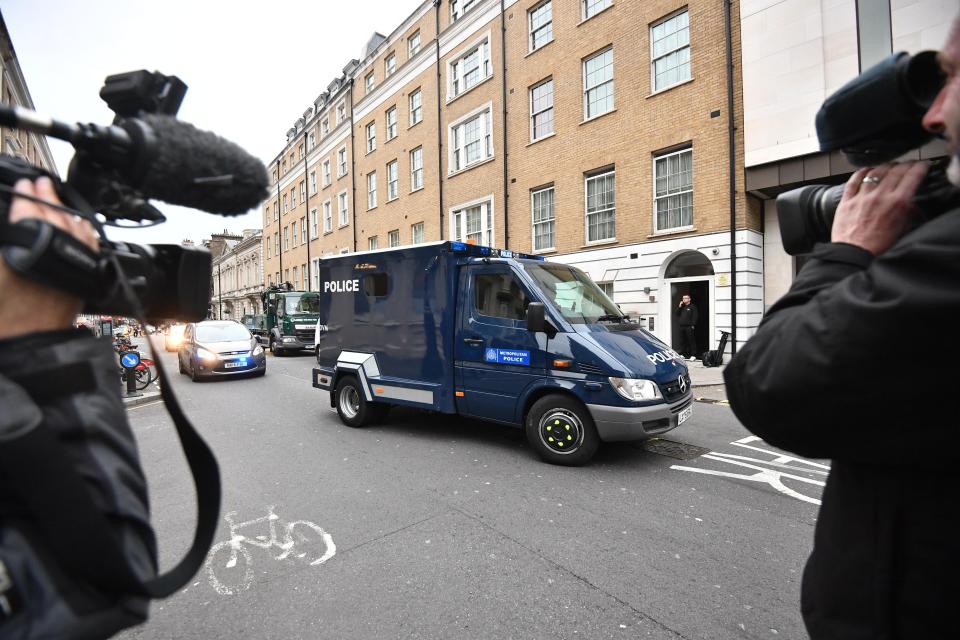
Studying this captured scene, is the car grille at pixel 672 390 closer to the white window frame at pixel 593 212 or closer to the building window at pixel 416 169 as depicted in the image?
the white window frame at pixel 593 212

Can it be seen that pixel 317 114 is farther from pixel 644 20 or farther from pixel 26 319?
pixel 26 319

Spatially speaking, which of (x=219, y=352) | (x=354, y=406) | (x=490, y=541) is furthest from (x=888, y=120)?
(x=219, y=352)

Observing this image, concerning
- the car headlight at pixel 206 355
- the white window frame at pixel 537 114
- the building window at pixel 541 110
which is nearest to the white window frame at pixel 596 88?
the white window frame at pixel 537 114

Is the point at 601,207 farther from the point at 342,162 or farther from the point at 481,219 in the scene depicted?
the point at 342,162

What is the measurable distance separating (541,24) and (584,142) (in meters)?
5.04

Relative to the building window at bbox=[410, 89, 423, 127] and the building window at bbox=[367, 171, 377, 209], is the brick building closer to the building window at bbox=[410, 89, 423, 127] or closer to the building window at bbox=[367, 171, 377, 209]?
the building window at bbox=[410, 89, 423, 127]

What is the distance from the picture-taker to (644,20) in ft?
44.9

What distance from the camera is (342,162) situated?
3072 centimetres

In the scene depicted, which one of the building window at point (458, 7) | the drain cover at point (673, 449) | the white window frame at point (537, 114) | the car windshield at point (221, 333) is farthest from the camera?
the building window at point (458, 7)

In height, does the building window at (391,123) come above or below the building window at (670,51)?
above

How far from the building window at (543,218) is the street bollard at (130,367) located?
486 inches

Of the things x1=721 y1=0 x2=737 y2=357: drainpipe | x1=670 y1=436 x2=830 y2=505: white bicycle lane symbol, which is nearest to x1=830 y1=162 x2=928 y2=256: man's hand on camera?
x1=670 y1=436 x2=830 y2=505: white bicycle lane symbol

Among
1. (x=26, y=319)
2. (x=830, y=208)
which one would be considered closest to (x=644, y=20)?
(x=830, y=208)

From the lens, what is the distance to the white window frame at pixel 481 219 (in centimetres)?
1920
